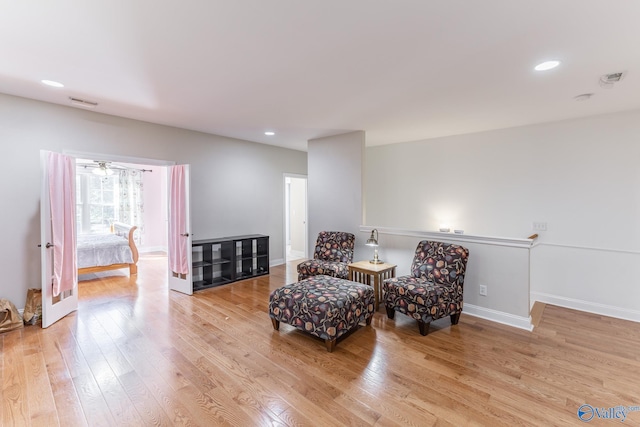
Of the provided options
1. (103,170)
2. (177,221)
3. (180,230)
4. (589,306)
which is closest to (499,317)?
(589,306)

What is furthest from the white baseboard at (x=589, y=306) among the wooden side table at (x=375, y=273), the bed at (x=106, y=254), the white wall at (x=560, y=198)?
the bed at (x=106, y=254)

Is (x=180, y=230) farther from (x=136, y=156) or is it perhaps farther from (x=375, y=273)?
(x=375, y=273)

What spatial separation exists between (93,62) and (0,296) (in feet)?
9.63

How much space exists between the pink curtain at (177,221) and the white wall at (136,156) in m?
0.39

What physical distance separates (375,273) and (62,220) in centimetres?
380

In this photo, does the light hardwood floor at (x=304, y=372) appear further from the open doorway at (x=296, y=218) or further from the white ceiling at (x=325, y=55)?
the open doorway at (x=296, y=218)

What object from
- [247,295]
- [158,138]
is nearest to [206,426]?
[247,295]

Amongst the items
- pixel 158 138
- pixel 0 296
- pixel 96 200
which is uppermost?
pixel 158 138

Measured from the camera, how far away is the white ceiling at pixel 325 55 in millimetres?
1746

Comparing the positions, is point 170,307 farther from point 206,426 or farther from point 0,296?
point 206,426

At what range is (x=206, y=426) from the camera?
1.81m

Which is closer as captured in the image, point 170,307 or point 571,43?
point 571,43

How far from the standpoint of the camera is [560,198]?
4.04m
